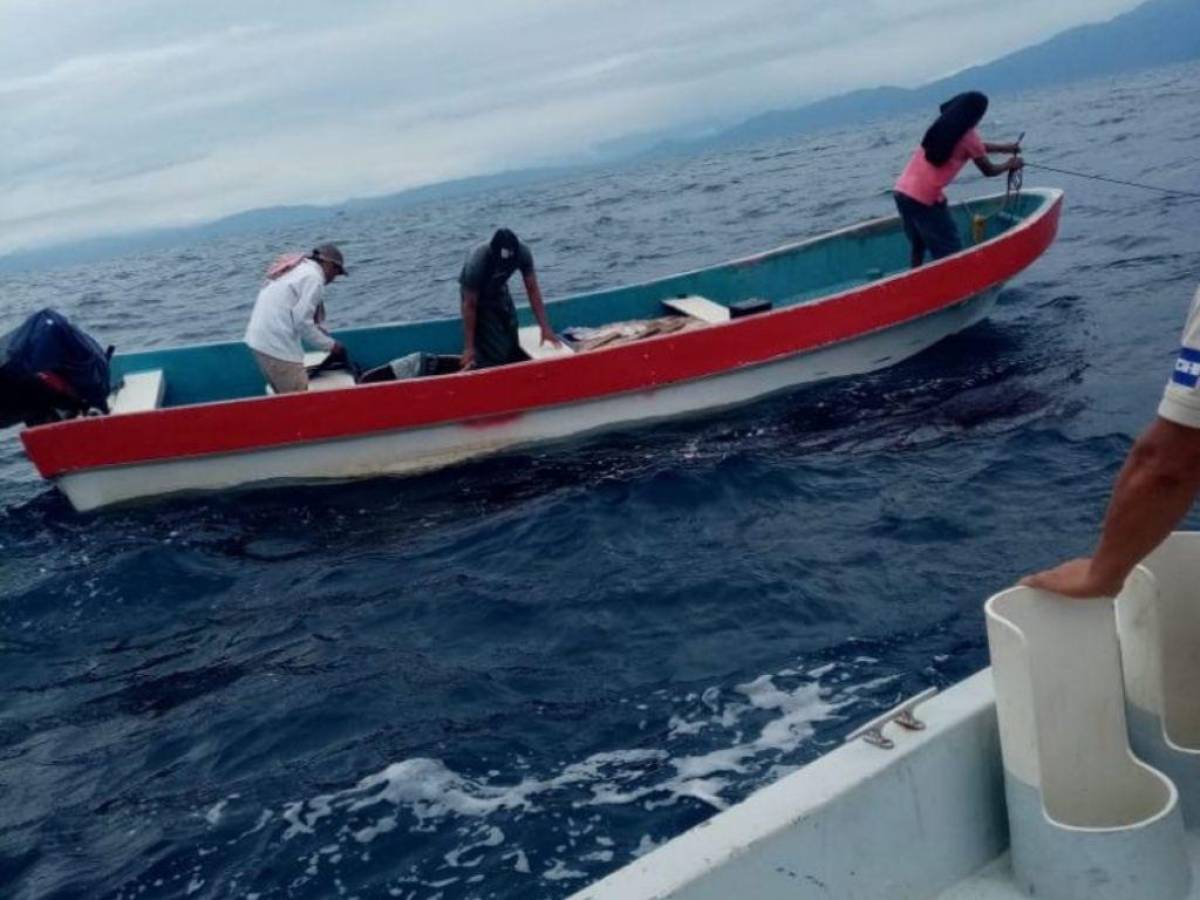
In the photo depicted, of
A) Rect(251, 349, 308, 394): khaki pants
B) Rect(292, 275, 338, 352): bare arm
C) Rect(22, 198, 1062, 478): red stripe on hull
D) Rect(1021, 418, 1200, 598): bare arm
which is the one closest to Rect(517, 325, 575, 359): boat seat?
Rect(22, 198, 1062, 478): red stripe on hull

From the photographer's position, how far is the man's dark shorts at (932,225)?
35.1ft

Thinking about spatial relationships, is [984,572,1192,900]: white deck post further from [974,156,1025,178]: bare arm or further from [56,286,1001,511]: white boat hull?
[974,156,1025,178]: bare arm

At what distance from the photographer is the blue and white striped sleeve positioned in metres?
2.21

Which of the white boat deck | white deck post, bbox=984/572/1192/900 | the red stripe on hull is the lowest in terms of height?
the white boat deck

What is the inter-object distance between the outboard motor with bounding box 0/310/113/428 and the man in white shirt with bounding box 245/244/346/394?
4.30 ft

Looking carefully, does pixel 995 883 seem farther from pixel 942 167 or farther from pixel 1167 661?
pixel 942 167

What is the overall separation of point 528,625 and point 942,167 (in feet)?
21.8

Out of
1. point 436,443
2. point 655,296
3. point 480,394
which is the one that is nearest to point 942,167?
point 655,296

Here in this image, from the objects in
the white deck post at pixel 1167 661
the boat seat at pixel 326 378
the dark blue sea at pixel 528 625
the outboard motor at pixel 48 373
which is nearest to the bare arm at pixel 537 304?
the dark blue sea at pixel 528 625

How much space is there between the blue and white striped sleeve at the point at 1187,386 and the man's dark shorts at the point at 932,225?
8879 millimetres

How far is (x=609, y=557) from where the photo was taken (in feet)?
23.5

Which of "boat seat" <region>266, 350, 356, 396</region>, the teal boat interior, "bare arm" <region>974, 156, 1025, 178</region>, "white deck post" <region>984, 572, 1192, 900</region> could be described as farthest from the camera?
the teal boat interior

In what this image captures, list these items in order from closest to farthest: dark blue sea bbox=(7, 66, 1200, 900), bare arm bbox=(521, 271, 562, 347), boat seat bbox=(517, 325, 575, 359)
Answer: dark blue sea bbox=(7, 66, 1200, 900) < bare arm bbox=(521, 271, 562, 347) < boat seat bbox=(517, 325, 575, 359)

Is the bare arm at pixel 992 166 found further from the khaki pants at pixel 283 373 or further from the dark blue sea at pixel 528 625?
the khaki pants at pixel 283 373
